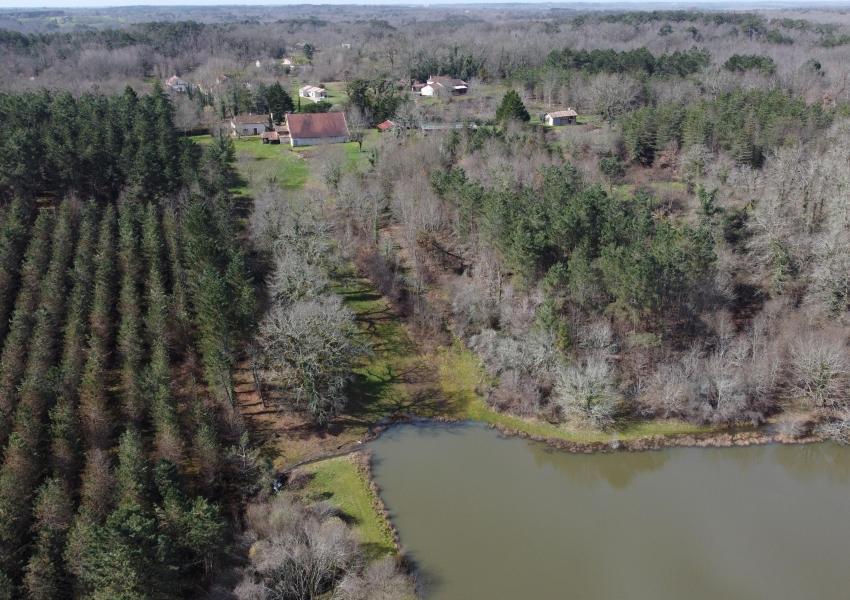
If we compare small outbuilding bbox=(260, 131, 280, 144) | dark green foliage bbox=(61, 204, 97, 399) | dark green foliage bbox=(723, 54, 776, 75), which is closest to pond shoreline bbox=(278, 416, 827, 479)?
dark green foliage bbox=(61, 204, 97, 399)

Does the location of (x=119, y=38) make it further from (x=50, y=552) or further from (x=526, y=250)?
(x=50, y=552)

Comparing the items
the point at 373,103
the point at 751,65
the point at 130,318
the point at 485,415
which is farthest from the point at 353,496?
the point at 751,65

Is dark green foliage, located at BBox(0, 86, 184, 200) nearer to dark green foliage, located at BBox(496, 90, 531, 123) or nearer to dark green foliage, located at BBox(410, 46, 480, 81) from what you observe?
dark green foliage, located at BBox(496, 90, 531, 123)

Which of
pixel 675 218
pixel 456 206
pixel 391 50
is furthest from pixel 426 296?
pixel 391 50

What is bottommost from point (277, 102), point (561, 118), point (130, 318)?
point (130, 318)

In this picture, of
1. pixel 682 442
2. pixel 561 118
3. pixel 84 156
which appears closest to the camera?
pixel 682 442

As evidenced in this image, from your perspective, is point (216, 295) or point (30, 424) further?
point (216, 295)

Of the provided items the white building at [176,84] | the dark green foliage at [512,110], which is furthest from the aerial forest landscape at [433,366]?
the white building at [176,84]

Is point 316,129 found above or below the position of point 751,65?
below

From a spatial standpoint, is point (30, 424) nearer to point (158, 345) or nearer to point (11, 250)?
point (158, 345)
